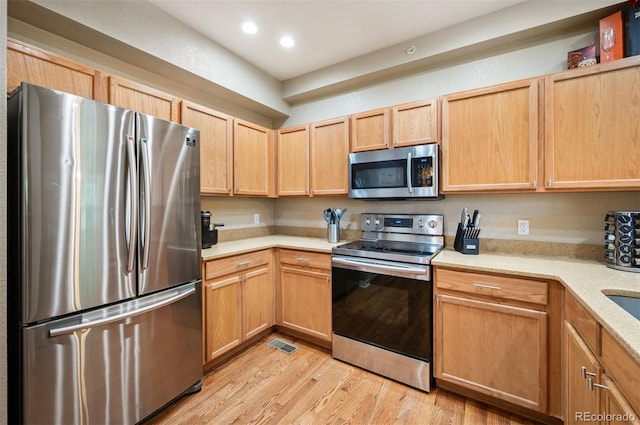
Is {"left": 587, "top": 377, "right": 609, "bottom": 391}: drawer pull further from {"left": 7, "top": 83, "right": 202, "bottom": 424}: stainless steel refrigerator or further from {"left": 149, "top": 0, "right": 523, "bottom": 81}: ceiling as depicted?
{"left": 149, "top": 0, "right": 523, "bottom": 81}: ceiling

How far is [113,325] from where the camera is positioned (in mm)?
1413

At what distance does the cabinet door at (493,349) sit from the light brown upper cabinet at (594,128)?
35.1 inches


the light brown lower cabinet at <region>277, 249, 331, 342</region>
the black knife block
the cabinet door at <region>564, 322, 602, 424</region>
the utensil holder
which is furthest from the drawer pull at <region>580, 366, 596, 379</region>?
the utensil holder

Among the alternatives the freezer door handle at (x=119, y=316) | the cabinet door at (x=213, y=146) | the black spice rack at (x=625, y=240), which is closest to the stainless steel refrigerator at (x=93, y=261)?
the freezer door handle at (x=119, y=316)

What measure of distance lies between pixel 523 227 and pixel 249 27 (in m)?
2.66

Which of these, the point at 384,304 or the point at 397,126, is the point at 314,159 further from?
the point at 384,304

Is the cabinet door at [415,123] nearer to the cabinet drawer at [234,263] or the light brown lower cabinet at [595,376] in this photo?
the light brown lower cabinet at [595,376]

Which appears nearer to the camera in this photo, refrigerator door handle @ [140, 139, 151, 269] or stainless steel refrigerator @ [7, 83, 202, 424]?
stainless steel refrigerator @ [7, 83, 202, 424]

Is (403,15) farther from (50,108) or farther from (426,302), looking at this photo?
(50,108)

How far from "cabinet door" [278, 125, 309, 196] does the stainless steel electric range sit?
937 millimetres

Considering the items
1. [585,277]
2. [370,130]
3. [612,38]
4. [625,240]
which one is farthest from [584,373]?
[370,130]

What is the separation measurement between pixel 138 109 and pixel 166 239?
967 millimetres

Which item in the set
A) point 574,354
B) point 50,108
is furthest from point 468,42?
point 50,108

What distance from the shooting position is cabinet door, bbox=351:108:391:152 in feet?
7.80
